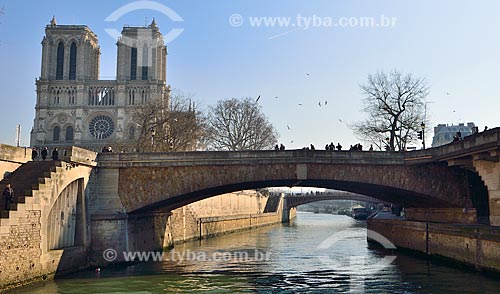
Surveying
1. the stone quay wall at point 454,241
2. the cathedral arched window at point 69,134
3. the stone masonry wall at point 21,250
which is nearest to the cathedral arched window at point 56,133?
the cathedral arched window at point 69,134

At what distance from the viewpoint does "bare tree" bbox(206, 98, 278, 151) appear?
66250 mm

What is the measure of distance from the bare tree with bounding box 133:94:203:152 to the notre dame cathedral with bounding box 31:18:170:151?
2041 inches

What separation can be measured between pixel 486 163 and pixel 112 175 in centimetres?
1954

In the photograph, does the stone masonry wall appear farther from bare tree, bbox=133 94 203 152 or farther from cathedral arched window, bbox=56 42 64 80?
cathedral arched window, bbox=56 42 64 80

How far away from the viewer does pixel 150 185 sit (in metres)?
29.8

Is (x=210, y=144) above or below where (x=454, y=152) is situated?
above

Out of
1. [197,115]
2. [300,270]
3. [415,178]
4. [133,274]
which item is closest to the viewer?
[133,274]

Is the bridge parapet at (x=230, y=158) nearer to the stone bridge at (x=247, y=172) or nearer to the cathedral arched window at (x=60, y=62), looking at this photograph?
the stone bridge at (x=247, y=172)

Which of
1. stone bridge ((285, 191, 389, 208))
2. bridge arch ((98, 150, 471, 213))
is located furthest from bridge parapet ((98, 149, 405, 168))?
stone bridge ((285, 191, 389, 208))

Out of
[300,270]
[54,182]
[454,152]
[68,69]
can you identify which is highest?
[68,69]

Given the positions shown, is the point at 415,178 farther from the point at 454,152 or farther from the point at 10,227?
the point at 10,227

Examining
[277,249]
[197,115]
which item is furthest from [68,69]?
[277,249]

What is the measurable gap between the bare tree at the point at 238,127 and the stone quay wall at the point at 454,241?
99.5 ft

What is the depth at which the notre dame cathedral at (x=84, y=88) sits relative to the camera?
350 ft
